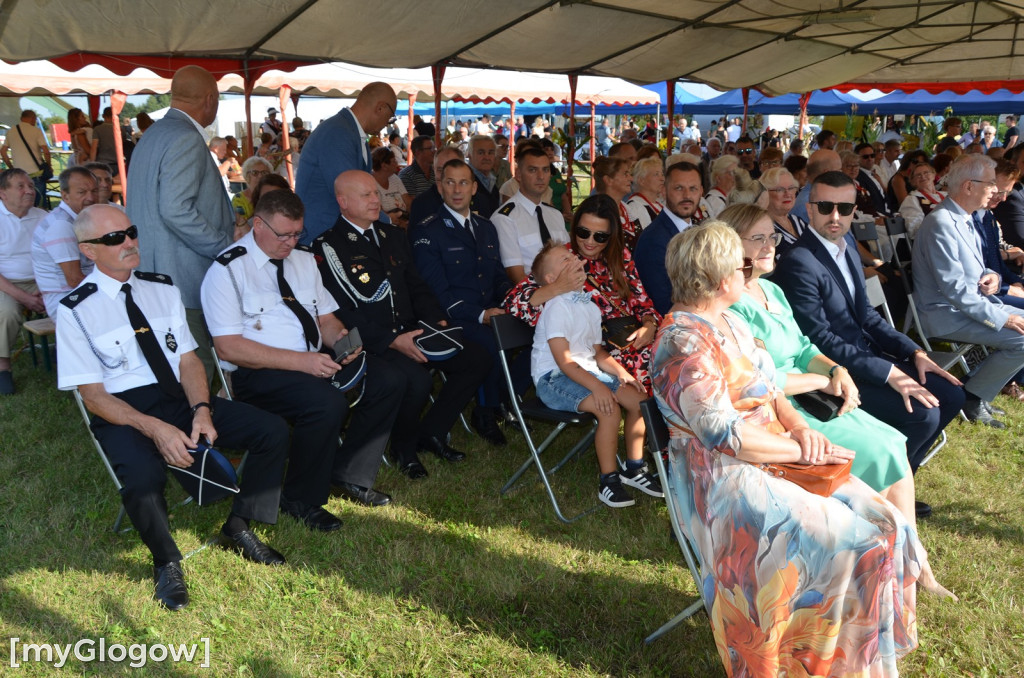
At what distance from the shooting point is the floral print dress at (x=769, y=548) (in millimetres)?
2148

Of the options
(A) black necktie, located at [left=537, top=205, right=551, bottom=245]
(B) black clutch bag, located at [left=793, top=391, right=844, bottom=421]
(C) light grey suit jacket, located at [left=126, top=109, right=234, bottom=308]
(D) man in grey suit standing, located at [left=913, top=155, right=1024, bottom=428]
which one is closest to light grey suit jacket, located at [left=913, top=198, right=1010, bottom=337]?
(D) man in grey suit standing, located at [left=913, top=155, right=1024, bottom=428]

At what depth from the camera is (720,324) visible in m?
2.49

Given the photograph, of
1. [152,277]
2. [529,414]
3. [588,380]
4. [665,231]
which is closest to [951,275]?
[665,231]

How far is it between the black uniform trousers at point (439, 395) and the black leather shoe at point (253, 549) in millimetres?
1037

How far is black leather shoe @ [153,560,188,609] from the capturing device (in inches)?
114

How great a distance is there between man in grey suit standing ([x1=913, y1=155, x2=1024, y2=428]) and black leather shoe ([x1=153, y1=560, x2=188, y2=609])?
4.35 meters

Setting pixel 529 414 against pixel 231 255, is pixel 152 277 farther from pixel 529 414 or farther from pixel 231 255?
pixel 529 414

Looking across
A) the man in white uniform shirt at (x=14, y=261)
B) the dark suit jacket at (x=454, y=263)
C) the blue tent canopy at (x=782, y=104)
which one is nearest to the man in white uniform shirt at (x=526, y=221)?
the dark suit jacket at (x=454, y=263)

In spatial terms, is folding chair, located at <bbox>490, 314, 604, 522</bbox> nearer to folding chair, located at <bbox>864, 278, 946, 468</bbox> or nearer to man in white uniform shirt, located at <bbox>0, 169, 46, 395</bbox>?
folding chair, located at <bbox>864, 278, 946, 468</bbox>

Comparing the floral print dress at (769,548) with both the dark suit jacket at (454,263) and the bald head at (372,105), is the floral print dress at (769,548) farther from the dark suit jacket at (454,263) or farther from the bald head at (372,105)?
the bald head at (372,105)

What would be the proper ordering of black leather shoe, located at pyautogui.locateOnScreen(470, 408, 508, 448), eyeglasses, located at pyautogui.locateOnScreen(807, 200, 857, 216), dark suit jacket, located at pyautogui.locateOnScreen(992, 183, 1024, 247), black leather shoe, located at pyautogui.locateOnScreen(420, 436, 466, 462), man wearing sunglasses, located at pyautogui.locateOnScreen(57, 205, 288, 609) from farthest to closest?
dark suit jacket, located at pyautogui.locateOnScreen(992, 183, 1024, 247) → black leather shoe, located at pyautogui.locateOnScreen(470, 408, 508, 448) → black leather shoe, located at pyautogui.locateOnScreen(420, 436, 466, 462) → eyeglasses, located at pyautogui.locateOnScreen(807, 200, 857, 216) → man wearing sunglasses, located at pyautogui.locateOnScreen(57, 205, 288, 609)

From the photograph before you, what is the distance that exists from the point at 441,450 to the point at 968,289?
323cm

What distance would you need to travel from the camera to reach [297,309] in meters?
3.74

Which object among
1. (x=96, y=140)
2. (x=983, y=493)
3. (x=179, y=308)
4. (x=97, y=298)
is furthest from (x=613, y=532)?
(x=96, y=140)
